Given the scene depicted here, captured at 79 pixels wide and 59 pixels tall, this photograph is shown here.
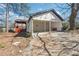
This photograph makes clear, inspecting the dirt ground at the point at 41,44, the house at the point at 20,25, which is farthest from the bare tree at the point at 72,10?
the house at the point at 20,25

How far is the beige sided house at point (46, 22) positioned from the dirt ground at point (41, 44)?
0.16 feet

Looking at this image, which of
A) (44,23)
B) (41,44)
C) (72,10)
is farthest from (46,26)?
(72,10)

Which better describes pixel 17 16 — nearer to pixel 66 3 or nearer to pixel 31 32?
pixel 31 32

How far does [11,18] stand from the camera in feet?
8.07

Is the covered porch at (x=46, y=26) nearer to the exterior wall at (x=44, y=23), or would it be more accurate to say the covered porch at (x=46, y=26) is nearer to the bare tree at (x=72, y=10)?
the exterior wall at (x=44, y=23)

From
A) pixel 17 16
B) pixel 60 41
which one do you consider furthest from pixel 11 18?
pixel 60 41

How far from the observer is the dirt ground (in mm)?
2438

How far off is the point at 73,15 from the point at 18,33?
0.55m

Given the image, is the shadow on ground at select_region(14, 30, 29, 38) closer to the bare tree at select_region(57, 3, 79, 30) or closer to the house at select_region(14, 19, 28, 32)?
the house at select_region(14, 19, 28, 32)

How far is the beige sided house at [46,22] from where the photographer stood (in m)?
2.47

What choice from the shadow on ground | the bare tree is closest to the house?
the shadow on ground

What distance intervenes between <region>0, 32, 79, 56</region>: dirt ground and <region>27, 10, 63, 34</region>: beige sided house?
48mm

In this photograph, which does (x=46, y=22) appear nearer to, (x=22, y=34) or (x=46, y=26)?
(x=46, y=26)

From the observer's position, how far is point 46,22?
247cm
